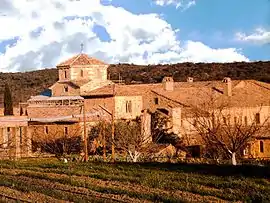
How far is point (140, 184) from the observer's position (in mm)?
15094

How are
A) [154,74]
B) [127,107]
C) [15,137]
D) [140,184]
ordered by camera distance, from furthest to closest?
[154,74] → [127,107] → [15,137] → [140,184]

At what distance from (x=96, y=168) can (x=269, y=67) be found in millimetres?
90406

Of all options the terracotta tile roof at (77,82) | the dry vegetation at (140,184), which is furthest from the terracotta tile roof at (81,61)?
the dry vegetation at (140,184)

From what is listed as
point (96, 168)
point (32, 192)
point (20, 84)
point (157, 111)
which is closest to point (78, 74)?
point (157, 111)

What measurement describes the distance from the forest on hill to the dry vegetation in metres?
71.6

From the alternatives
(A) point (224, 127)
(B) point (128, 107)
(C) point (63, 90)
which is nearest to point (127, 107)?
(B) point (128, 107)

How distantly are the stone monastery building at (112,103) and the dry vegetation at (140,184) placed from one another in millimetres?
18011

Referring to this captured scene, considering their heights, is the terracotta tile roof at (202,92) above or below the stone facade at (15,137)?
above

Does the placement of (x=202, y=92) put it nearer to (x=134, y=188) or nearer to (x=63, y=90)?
(x=63, y=90)

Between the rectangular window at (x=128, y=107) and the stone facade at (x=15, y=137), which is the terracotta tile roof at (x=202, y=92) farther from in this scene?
the stone facade at (x=15, y=137)

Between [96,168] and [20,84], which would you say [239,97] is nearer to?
[96,168]

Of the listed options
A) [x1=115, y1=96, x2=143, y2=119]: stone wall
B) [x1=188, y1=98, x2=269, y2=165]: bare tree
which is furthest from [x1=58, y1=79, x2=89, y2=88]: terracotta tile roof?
[x1=188, y1=98, x2=269, y2=165]: bare tree

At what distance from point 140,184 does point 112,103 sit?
3083 cm

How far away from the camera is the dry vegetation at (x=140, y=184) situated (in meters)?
13.0
